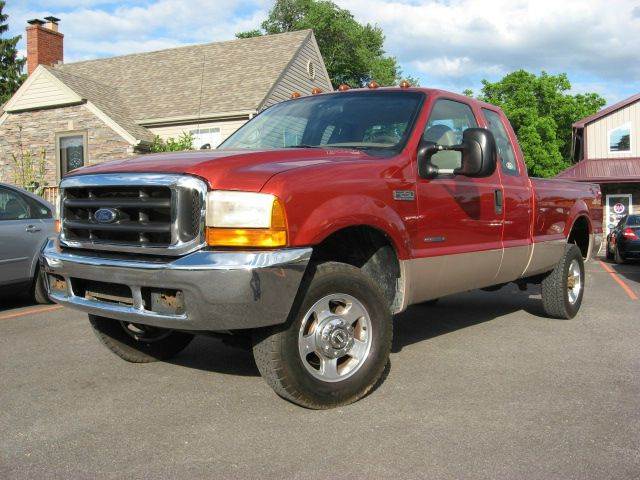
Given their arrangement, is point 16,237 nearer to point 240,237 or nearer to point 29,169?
point 240,237

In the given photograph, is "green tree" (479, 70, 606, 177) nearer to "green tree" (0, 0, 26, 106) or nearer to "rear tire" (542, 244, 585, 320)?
"green tree" (0, 0, 26, 106)

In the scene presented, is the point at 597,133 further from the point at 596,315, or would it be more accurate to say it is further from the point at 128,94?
the point at 596,315

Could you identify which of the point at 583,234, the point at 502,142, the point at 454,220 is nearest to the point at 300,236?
the point at 454,220

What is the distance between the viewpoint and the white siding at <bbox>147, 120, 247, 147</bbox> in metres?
21.9

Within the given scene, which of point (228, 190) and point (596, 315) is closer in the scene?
point (228, 190)

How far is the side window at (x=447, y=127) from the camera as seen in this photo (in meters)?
5.07

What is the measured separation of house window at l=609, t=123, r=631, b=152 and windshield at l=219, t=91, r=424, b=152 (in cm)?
3012

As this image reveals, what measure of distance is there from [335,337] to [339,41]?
152 ft

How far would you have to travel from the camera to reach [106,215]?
3.91m

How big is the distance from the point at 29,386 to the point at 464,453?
9.55 ft

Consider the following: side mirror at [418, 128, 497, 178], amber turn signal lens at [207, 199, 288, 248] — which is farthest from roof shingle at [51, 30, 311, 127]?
amber turn signal lens at [207, 199, 288, 248]

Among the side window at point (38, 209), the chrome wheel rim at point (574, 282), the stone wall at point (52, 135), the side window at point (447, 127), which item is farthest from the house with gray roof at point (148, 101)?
the side window at point (447, 127)

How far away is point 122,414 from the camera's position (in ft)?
13.0

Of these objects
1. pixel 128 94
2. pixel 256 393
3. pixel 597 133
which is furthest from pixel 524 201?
pixel 597 133
